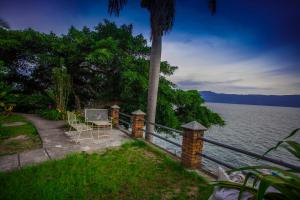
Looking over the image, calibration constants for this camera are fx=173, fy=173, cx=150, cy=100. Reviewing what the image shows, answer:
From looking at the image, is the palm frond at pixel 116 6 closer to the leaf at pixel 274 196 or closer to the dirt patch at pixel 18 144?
the dirt patch at pixel 18 144

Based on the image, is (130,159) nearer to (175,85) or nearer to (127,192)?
(127,192)

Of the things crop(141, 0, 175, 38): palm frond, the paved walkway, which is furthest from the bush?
crop(141, 0, 175, 38): palm frond

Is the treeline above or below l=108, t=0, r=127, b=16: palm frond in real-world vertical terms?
below

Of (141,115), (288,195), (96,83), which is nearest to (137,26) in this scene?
(96,83)

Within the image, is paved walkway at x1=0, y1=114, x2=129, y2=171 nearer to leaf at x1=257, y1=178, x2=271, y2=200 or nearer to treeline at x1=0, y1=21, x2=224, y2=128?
treeline at x1=0, y1=21, x2=224, y2=128

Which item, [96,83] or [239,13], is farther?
[96,83]

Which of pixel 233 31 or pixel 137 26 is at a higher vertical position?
pixel 137 26

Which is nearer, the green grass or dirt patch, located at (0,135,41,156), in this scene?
the green grass

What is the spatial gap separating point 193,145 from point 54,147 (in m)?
4.60

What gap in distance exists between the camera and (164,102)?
1161 centimetres

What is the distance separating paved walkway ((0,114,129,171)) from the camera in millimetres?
4750

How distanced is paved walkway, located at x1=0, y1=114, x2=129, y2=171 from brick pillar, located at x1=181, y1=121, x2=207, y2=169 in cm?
282

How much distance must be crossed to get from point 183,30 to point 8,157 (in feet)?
40.6

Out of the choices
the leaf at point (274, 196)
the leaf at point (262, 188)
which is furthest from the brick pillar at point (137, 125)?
the leaf at point (262, 188)
